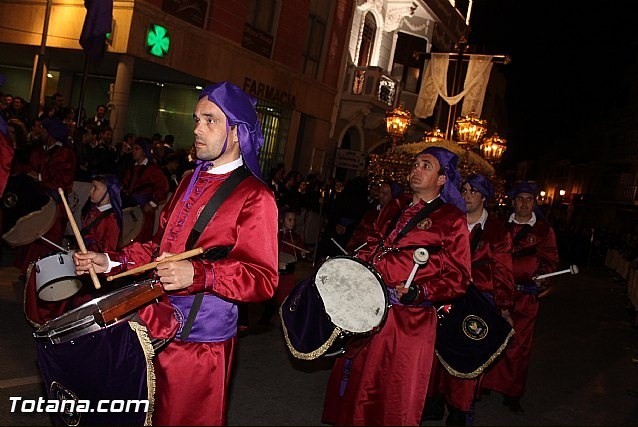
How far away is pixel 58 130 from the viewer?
9.30m

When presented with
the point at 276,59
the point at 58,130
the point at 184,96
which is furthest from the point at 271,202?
the point at 276,59

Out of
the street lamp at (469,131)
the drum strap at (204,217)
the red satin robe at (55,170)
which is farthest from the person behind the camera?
the street lamp at (469,131)

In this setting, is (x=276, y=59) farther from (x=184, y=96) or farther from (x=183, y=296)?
(x=183, y=296)

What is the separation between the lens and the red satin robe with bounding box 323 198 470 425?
446cm

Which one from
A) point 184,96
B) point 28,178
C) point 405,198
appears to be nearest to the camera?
point 405,198

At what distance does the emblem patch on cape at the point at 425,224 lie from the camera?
4703mm

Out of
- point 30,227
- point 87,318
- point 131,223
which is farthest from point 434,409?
point 131,223

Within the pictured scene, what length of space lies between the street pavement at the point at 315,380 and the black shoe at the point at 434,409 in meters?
0.10

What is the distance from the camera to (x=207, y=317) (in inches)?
126

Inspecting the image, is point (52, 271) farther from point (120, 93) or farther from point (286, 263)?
point (120, 93)

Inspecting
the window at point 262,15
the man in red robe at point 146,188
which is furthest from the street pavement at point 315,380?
the window at point 262,15

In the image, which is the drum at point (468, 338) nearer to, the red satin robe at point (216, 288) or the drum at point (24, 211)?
the red satin robe at point (216, 288)

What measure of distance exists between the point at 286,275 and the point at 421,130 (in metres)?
29.3

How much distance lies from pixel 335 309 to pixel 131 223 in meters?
6.08
